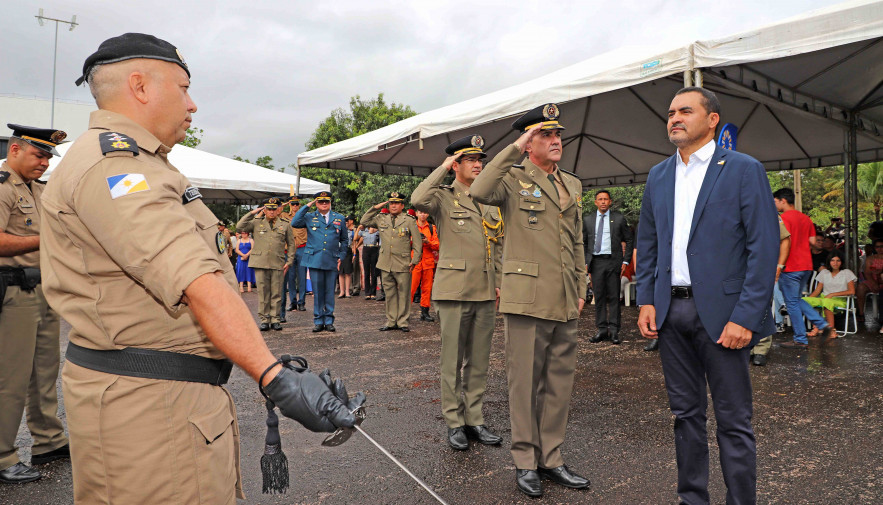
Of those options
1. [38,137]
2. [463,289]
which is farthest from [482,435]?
[38,137]

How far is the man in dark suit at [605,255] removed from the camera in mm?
7953

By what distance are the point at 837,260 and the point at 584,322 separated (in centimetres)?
379

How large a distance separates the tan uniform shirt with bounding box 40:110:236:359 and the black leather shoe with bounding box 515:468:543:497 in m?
2.16

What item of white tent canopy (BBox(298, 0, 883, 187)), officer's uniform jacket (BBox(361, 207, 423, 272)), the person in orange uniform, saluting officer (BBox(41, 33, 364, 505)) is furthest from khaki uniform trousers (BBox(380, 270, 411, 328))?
saluting officer (BBox(41, 33, 364, 505))

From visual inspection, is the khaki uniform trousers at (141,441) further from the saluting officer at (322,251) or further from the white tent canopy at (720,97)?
the saluting officer at (322,251)

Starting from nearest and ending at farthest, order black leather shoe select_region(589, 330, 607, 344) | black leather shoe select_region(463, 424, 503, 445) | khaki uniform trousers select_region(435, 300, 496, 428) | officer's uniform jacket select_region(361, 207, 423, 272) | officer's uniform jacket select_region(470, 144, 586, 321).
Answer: officer's uniform jacket select_region(470, 144, 586, 321), black leather shoe select_region(463, 424, 503, 445), khaki uniform trousers select_region(435, 300, 496, 428), black leather shoe select_region(589, 330, 607, 344), officer's uniform jacket select_region(361, 207, 423, 272)

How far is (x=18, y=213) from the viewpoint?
3.61 m

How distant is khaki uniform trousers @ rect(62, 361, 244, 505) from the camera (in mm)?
1405

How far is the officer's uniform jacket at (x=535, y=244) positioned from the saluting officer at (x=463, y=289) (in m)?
0.48

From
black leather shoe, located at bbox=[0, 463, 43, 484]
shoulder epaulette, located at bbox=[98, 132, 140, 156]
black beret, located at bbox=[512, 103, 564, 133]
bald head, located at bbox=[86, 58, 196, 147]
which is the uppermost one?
black beret, located at bbox=[512, 103, 564, 133]

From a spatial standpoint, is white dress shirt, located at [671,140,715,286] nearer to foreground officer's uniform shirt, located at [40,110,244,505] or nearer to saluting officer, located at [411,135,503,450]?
saluting officer, located at [411,135,503,450]

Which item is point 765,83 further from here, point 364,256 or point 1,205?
point 364,256

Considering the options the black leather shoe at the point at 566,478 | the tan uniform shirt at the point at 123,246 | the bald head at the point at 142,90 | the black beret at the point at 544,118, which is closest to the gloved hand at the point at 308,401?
the tan uniform shirt at the point at 123,246

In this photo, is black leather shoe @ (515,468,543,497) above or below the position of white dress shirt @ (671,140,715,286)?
below
